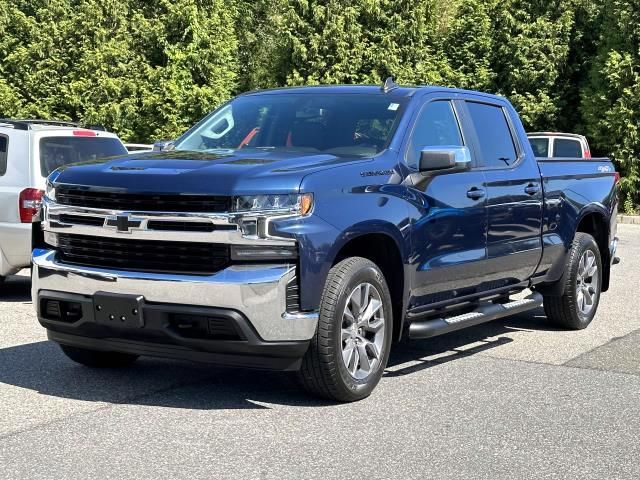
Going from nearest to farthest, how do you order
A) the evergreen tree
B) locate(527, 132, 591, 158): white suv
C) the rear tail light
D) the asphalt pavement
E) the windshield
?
1. the asphalt pavement
2. the windshield
3. the rear tail light
4. locate(527, 132, 591, 158): white suv
5. the evergreen tree

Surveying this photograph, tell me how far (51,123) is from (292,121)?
5262mm

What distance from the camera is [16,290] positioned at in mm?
11172

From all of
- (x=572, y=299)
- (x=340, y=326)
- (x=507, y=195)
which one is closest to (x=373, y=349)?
(x=340, y=326)

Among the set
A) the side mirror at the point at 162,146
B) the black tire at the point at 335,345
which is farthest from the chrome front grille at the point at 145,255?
the side mirror at the point at 162,146

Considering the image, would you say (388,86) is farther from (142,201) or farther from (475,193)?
(142,201)

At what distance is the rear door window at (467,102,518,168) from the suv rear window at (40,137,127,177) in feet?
13.5

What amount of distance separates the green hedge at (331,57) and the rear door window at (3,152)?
18390 millimetres

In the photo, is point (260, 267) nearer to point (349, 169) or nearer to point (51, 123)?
point (349, 169)

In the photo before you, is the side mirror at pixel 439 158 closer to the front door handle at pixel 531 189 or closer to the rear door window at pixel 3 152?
the front door handle at pixel 531 189

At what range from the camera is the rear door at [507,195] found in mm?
7438

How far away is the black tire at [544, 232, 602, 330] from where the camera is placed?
8.77m

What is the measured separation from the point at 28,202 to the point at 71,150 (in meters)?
0.94

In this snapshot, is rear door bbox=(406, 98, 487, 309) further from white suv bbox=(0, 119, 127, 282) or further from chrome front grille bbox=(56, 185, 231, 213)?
white suv bbox=(0, 119, 127, 282)

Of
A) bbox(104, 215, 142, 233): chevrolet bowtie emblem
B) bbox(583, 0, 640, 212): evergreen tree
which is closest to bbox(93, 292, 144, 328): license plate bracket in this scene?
bbox(104, 215, 142, 233): chevrolet bowtie emblem
